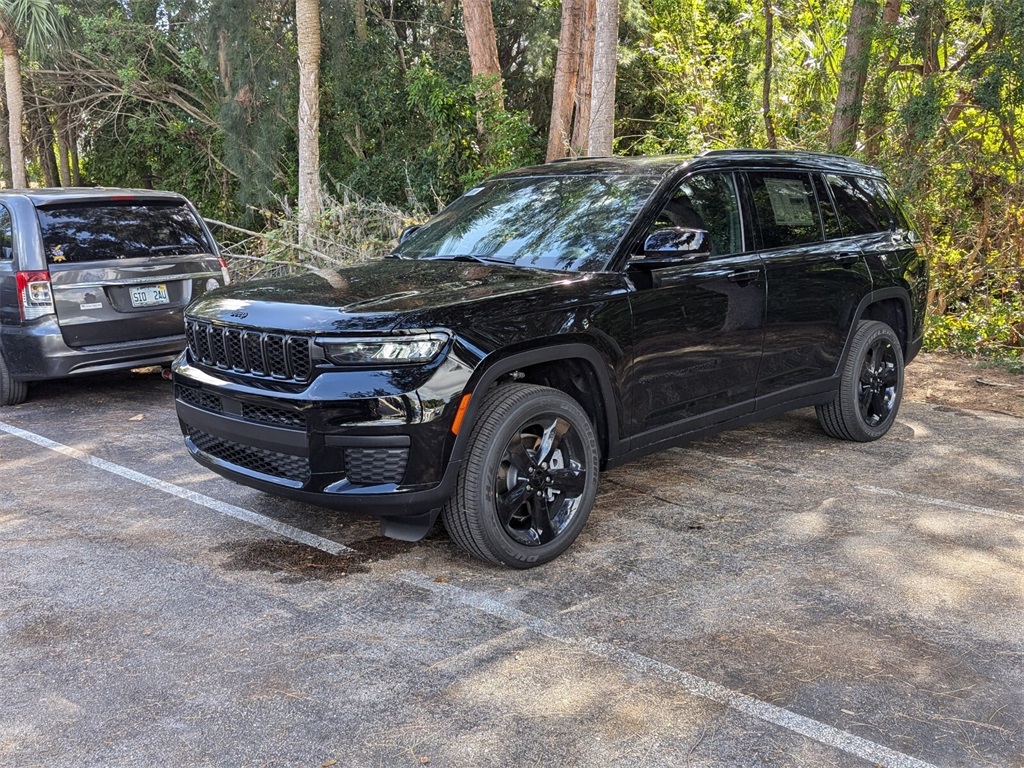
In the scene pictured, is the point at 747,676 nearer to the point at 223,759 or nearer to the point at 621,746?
the point at 621,746

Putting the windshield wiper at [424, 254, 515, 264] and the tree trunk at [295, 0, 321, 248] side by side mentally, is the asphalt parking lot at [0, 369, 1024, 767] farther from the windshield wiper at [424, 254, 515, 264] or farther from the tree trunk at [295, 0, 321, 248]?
the tree trunk at [295, 0, 321, 248]

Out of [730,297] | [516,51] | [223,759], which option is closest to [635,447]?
[730,297]

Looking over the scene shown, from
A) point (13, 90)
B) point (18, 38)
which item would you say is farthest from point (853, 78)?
point (18, 38)

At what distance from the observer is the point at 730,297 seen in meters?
5.26

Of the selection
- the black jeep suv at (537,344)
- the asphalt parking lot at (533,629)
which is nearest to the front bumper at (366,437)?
the black jeep suv at (537,344)

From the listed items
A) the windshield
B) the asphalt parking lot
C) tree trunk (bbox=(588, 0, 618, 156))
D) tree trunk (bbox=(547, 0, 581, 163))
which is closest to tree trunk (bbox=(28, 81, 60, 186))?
→ tree trunk (bbox=(547, 0, 581, 163))

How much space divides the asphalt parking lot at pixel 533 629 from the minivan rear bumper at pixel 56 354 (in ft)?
4.96

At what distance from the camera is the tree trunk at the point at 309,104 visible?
1379cm

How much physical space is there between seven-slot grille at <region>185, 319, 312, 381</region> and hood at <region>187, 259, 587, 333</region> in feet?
0.17

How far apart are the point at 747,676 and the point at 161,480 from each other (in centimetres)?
385

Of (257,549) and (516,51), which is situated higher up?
(516,51)

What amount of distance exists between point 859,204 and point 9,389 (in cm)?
668

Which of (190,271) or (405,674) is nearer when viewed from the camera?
(405,674)

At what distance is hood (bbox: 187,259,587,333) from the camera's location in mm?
4023
